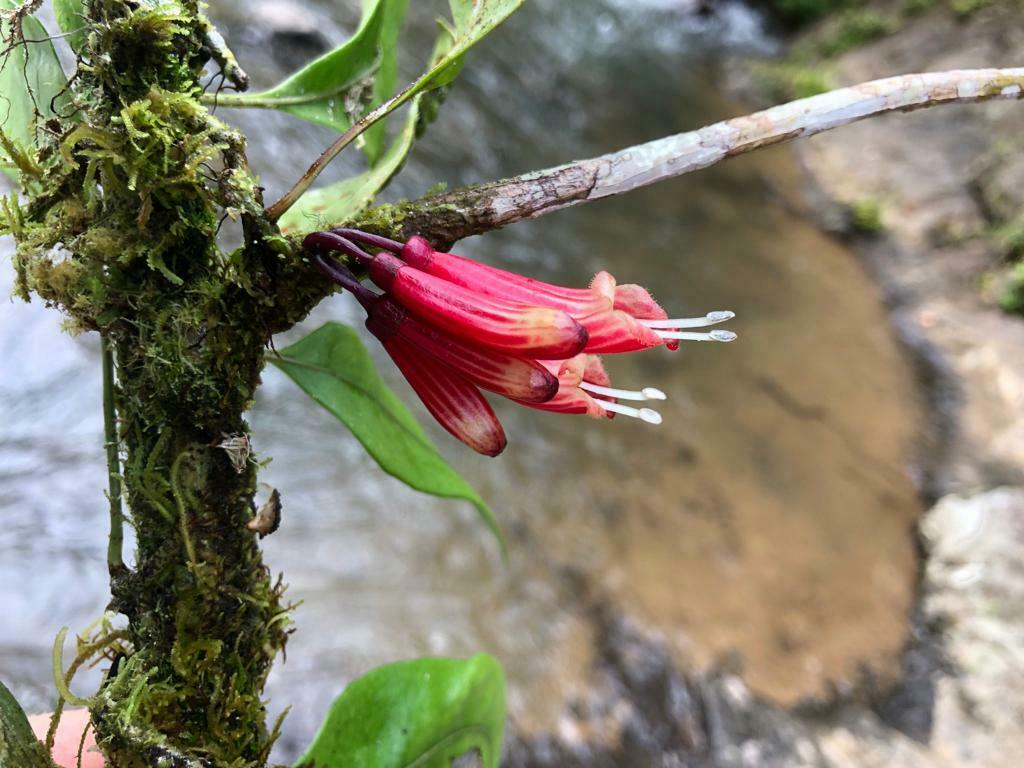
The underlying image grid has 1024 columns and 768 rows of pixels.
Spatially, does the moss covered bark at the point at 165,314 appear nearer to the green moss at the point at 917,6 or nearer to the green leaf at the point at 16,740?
the green leaf at the point at 16,740

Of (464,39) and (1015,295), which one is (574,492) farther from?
(1015,295)

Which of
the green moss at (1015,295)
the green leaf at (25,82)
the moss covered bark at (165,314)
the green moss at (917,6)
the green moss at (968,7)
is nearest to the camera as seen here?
the moss covered bark at (165,314)

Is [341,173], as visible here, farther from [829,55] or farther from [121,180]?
[829,55]

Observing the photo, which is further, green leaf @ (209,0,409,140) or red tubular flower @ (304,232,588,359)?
green leaf @ (209,0,409,140)

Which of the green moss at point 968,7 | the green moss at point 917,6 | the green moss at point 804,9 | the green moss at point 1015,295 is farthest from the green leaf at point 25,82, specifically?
the green moss at point 804,9

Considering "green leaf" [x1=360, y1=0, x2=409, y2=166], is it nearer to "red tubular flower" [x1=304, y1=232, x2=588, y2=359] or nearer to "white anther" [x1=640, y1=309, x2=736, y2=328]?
"red tubular flower" [x1=304, y1=232, x2=588, y2=359]

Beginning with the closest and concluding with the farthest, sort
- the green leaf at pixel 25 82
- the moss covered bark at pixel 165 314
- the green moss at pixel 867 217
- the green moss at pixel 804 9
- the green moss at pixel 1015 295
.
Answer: the moss covered bark at pixel 165 314 < the green leaf at pixel 25 82 < the green moss at pixel 1015 295 < the green moss at pixel 867 217 < the green moss at pixel 804 9

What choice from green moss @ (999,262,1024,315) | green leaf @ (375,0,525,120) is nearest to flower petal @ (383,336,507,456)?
green leaf @ (375,0,525,120)
